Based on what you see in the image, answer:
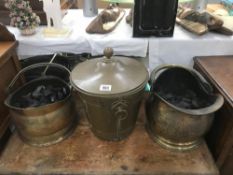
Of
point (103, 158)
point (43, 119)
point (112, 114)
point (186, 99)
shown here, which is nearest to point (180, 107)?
point (186, 99)

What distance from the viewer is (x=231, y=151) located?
2.85 ft

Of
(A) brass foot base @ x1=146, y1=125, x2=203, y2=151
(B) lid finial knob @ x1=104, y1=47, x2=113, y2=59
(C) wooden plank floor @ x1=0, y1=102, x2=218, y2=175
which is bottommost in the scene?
(C) wooden plank floor @ x1=0, y1=102, x2=218, y2=175

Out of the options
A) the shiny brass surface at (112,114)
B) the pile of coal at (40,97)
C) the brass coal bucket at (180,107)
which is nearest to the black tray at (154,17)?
the brass coal bucket at (180,107)

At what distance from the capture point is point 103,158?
0.90 metres

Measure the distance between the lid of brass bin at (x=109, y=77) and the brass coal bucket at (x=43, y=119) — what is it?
15 cm

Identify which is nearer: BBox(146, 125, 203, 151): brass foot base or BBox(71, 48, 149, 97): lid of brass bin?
BBox(71, 48, 149, 97): lid of brass bin

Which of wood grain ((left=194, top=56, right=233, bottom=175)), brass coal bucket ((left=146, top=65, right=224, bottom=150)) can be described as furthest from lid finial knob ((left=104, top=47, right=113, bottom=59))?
wood grain ((left=194, top=56, right=233, bottom=175))

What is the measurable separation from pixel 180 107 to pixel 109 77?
34cm

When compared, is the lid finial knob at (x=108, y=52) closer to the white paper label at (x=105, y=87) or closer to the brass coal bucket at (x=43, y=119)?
the white paper label at (x=105, y=87)

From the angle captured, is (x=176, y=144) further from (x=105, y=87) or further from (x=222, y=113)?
(x=105, y=87)

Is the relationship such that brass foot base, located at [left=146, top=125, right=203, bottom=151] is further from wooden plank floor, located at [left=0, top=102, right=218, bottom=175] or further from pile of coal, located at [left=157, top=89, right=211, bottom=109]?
pile of coal, located at [left=157, top=89, right=211, bottom=109]

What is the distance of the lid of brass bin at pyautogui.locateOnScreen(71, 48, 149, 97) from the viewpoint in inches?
30.7

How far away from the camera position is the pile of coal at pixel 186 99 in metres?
0.95

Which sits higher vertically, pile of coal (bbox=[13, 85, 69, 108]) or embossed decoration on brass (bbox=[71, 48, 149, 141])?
embossed decoration on brass (bbox=[71, 48, 149, 141])
